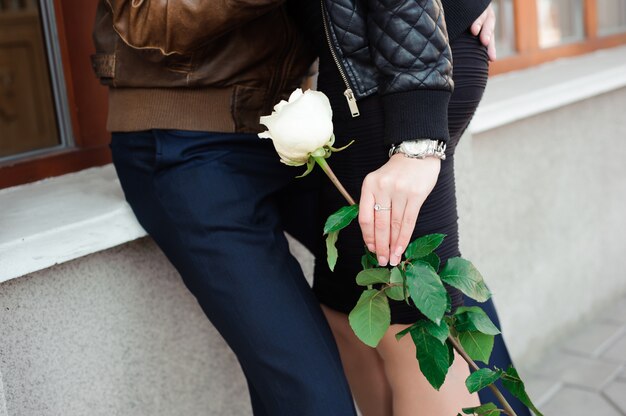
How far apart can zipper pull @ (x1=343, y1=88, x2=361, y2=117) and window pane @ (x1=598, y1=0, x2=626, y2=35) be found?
3.56m

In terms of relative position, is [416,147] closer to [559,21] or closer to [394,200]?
[394,200]

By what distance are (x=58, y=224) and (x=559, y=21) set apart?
3.24 m

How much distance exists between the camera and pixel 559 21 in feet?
14.1

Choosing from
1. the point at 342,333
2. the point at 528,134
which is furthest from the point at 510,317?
the point at 342,333

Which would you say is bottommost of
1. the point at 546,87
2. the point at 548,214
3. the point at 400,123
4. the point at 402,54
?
the point at 548,214

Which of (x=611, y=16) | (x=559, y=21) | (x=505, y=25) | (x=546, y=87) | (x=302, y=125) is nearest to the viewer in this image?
(x=302, y=125)

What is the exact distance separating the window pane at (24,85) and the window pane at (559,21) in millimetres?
2601

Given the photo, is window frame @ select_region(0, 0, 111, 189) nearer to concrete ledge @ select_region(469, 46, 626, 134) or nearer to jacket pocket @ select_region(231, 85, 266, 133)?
jacket pocket @ select_region(231, 85, 266, 133)

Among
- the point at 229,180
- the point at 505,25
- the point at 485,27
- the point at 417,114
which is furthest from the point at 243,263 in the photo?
the point at 505,25

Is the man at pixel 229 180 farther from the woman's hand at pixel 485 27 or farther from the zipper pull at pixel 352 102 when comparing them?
the woman's hand at pixel 485 27

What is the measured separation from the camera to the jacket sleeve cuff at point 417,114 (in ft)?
4.47

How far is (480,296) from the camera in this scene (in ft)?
4.49

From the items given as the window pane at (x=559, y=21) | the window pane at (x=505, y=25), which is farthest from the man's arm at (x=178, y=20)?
the window pane at (x=559, y=21)

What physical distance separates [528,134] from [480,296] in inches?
79.3
